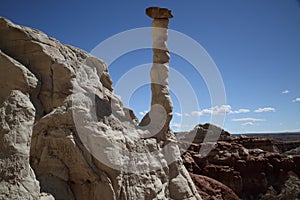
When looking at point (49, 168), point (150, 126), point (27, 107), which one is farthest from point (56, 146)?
point (150, 126)

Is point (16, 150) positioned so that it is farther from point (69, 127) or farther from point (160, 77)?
point (160, 77)

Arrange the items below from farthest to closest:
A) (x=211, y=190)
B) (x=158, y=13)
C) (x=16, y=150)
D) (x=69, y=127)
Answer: (x=211, y=190) → (x=158, y=13) → (x=69, y=127) → (x=16, y=150)

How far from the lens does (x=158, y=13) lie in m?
10.6

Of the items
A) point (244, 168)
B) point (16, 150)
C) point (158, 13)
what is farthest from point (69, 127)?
point (244, 168)

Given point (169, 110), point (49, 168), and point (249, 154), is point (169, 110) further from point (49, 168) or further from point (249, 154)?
point (249, 154)

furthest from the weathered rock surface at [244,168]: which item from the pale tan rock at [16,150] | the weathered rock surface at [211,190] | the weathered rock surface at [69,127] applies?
the pale tan rock at [16,150]

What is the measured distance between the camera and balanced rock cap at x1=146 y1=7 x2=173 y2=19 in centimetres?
1049

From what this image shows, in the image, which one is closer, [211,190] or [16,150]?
[16,150]

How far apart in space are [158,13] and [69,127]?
602 centimetres

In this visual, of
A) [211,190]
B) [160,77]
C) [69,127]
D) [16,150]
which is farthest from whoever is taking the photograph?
[211,190]

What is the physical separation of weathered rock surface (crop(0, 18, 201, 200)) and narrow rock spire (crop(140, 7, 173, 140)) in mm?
1471

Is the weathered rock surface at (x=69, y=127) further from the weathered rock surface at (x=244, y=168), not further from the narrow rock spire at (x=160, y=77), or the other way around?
the weathered rock surface at (x=244, y=168)

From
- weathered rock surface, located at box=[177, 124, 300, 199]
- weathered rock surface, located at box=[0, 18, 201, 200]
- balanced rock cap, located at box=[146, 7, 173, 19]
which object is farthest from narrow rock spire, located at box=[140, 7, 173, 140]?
weathered rock surface, located at box=[177, 124, 300, 199]

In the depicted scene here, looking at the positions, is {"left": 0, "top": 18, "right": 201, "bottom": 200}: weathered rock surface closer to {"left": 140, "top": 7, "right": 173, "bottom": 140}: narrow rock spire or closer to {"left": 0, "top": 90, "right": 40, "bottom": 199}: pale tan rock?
{"left": 0, "top": 90, "right": 40, "bottom": 199}: pale tan rock
